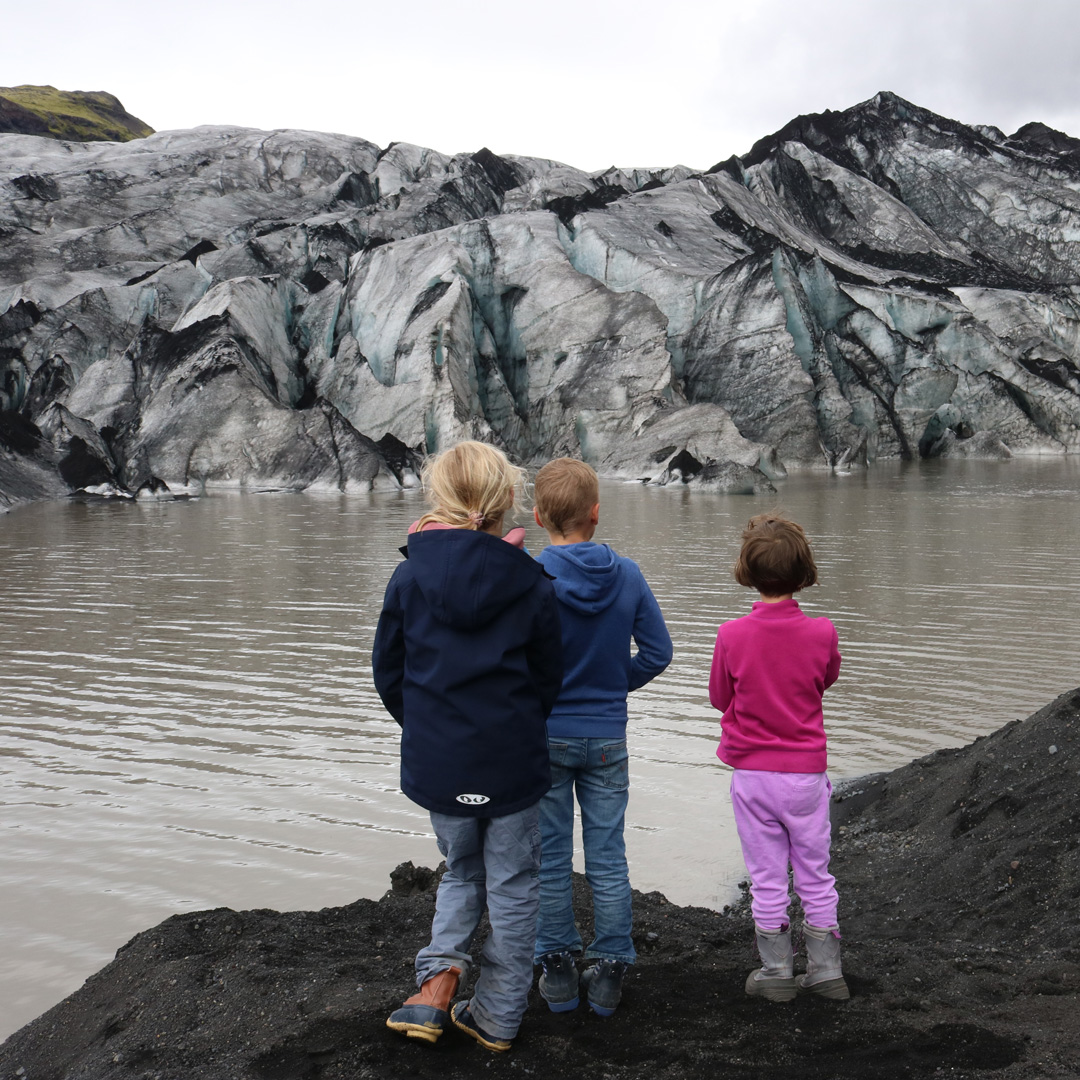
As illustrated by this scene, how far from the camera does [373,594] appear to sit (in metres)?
11.0

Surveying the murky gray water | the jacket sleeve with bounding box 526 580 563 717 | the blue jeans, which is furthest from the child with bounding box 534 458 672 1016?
the murky gray water

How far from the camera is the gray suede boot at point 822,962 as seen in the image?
2592 millimetres

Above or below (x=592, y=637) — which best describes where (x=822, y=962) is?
below

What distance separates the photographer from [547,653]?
8.05ft

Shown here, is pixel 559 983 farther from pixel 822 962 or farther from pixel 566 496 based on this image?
pixel 566 496

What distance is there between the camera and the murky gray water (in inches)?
157

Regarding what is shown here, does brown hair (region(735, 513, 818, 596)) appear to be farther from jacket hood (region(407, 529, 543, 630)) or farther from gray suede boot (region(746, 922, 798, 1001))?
gray suede boot (region(746, 922, 798, 1001))

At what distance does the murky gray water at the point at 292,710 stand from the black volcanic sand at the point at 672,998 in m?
0.57

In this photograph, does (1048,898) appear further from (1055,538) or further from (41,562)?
(41,562)

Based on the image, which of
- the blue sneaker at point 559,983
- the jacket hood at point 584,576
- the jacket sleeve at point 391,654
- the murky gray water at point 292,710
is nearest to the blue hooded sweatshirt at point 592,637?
the jacket hood at point 584,576

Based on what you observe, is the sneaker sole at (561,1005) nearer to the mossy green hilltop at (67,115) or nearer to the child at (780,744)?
the child at (780,744)

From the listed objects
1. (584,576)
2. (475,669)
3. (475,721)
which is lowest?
(475,721)

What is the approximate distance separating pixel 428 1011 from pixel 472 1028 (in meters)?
0.14

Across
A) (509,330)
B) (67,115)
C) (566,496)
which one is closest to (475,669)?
(566,496)
